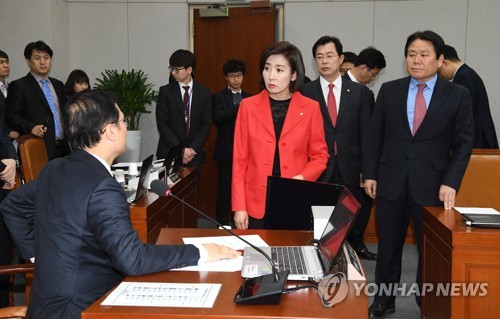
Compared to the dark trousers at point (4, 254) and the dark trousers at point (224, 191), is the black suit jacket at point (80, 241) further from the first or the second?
the dark trousers at point (224, 191)

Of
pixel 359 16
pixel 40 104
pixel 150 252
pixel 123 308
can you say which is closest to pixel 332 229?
pixel 150 252

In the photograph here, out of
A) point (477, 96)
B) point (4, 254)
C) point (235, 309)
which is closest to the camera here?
point (235, 309)

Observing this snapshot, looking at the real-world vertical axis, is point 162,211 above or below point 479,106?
below

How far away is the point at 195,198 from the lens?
4.79 meters

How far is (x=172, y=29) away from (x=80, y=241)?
5.42 metres

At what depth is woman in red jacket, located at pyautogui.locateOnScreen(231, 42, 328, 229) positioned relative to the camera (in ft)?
9.02

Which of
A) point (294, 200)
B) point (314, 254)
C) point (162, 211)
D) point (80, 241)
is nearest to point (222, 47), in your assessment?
point (162, 211)

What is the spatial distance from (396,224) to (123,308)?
2082mm

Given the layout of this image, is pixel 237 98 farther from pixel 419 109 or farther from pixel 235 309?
pixel 235 309

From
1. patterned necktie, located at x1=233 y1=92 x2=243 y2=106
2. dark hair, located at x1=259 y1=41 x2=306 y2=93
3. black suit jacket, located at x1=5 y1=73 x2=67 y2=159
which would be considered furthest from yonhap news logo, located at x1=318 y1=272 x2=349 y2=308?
patterned necktie, located at x1=233 y1=92 x2=243 y2=106

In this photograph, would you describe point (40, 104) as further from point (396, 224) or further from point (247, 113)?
point (396, 224)

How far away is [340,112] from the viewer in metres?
3.85

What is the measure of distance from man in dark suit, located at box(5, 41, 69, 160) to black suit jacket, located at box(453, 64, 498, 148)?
3614 mm

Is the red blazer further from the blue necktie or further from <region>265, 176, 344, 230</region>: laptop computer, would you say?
the blue necktie
